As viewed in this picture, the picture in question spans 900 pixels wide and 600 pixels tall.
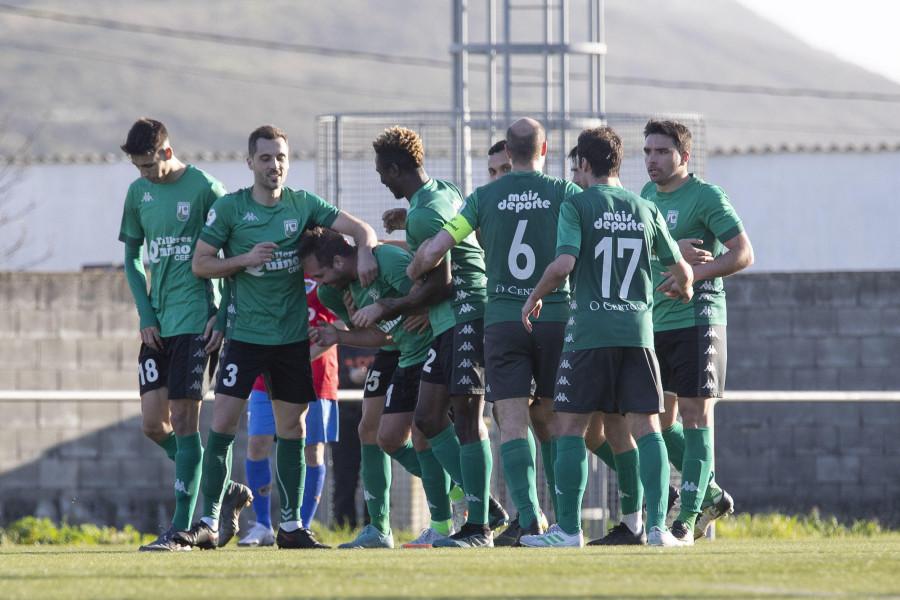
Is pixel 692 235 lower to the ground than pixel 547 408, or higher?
higher

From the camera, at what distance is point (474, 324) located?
7.12 metres

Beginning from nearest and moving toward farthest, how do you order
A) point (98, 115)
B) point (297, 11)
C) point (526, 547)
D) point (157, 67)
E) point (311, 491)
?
1. point (526, 547)
2. point (311, 491)
3. point (98, 115)
4. point (157, 67)
5. point (297, 11)

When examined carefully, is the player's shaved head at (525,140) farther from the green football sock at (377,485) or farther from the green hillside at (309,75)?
the green hillside at (309,75)

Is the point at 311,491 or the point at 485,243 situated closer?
the point at 485,243

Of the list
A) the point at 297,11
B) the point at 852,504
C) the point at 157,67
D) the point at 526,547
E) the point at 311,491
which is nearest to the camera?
the point at 526,547

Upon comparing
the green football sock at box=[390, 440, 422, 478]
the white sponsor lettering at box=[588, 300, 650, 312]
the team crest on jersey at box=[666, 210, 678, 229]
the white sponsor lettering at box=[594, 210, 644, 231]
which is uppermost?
the team crest on jersey at box=[666, 210, 678, 229]

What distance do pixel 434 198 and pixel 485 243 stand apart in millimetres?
432

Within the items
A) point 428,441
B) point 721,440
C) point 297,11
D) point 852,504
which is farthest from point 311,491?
point 297,11

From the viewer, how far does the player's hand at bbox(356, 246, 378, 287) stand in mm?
7203

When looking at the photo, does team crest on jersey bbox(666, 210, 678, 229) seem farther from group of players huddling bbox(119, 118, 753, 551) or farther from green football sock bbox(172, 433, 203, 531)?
green football sock bbox(172, 433, 203, 531)

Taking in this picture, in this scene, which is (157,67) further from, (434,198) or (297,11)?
(434,198)

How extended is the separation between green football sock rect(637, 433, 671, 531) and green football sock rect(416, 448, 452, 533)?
1424mm

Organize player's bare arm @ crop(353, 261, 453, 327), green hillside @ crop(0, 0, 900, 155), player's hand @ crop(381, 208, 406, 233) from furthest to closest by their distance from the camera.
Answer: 1. green hillside @ crop(0, 0, 900, 155)
2. player's hand @ crop(381, 208, 406, 233)
3. player's bare arm @ crop(353, 261, 453, 327)

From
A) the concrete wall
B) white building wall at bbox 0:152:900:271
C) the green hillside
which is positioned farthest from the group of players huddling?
the green hillside
